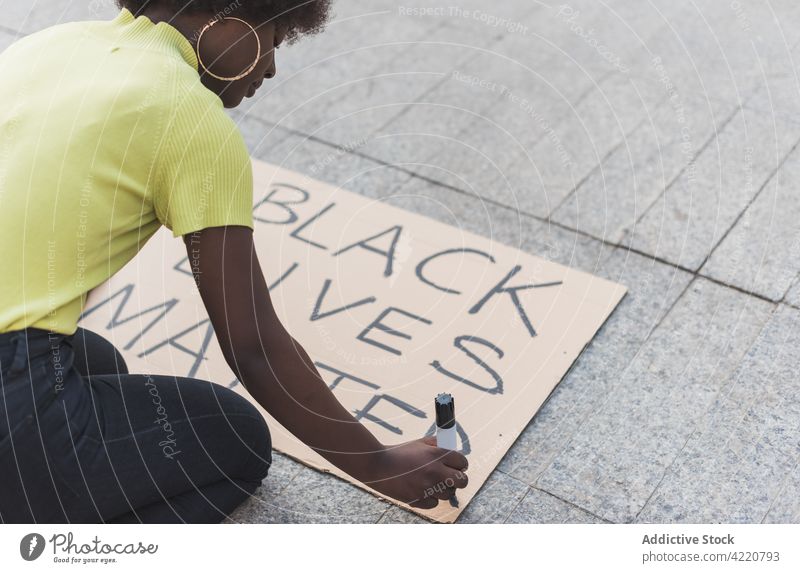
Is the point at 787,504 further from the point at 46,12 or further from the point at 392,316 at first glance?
the point at 46,12

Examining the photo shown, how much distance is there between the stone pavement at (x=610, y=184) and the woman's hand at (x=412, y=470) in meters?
0.25

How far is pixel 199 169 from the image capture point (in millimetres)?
1887

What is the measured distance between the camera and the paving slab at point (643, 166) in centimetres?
339

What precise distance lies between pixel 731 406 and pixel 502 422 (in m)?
0.59

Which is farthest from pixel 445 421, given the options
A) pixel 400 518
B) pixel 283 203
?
pixel 283 203

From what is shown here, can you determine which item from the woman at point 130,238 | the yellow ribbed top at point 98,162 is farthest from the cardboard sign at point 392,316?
the yellow ribbed top at point 98,162

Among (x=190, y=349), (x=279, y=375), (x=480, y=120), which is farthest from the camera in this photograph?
(x=480, y=120)

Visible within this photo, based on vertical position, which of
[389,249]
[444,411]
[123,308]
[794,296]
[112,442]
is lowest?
[794,296]

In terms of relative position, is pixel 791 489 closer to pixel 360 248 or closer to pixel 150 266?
pixel 360 248

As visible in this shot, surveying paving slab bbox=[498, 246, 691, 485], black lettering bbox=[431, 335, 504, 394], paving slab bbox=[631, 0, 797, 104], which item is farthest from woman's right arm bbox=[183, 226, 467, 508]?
paving slab bbox=[631, 0, 797, 104]

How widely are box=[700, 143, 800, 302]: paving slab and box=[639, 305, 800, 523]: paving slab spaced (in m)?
0.26

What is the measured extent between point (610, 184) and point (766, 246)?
56 cm

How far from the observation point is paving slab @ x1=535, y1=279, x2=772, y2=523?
2.52 meters

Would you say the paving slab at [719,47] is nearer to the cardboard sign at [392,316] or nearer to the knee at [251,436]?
the cardboard sign at [392,316]
